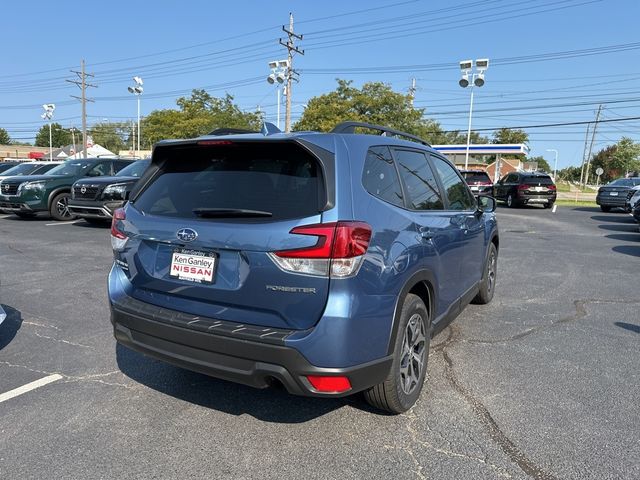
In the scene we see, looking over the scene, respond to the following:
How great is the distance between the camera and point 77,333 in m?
4.63

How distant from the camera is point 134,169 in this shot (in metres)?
12.8

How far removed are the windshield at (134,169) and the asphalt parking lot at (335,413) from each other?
7.47m

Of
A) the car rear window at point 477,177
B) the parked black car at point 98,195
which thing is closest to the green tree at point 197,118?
the car rear window at point 477,177

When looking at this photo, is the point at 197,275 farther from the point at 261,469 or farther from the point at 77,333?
the point at 77,333

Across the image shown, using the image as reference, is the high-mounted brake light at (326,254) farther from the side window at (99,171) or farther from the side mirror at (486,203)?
the side window at (99,171)

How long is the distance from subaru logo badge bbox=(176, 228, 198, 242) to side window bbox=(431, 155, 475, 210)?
2327 millimetres

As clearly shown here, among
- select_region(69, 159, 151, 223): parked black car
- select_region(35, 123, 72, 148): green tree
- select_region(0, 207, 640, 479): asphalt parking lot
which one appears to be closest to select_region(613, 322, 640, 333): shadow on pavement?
select_region(0, 207, 640, 479): asphalt parking lot

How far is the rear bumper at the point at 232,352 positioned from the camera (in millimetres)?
2545

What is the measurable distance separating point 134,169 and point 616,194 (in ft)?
64.6

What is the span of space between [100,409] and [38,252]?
6.61 meters

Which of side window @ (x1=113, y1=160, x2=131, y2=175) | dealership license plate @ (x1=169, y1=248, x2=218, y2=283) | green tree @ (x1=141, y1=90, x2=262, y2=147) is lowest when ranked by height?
dealership license plate @ (x1=169, y1=248, x2=218, y2=283)

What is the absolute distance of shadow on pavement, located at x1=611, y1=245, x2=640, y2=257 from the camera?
9977 millimetres

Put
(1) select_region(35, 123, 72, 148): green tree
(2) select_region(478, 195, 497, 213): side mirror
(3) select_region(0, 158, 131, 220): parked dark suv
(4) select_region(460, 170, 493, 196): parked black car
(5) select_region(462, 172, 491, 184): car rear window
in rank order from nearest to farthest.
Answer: (2) select_region(478, 195, 497, 213): side mirror < (3) select_region(0, 158, 131, 220): parked dark suv < (4) select_region(460, 170, 493, 196): parked black car < (5) select_region(462, 172, 491, 184): car rear window < (1) select_region(35, 123, 72, 148): green tree

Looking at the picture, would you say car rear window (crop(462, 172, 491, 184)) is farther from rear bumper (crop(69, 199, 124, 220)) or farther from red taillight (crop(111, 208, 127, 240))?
red taillight (crop(111, 208, 127, 240))
